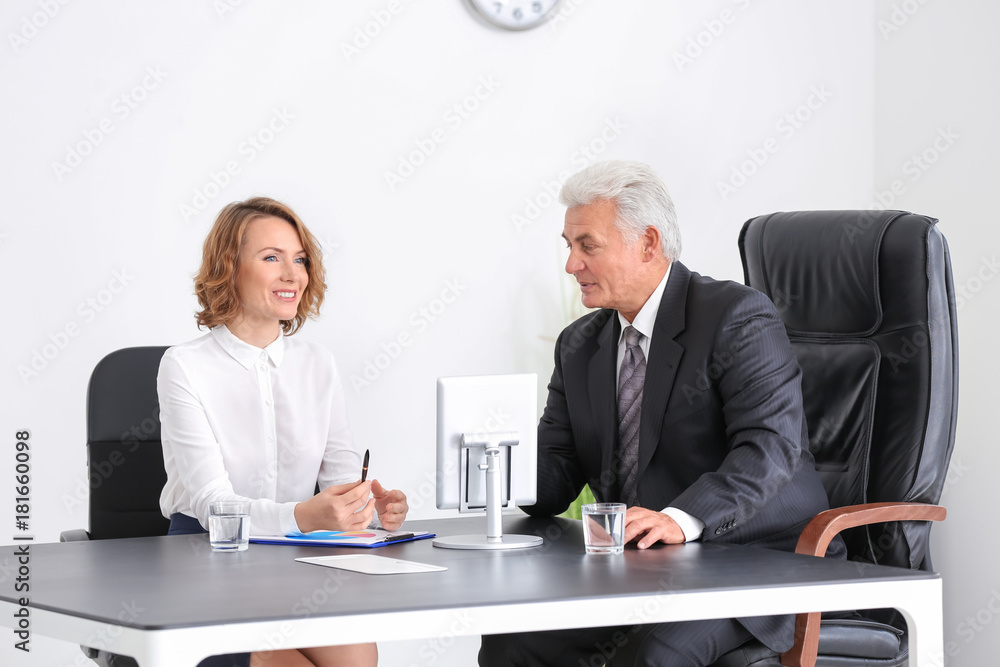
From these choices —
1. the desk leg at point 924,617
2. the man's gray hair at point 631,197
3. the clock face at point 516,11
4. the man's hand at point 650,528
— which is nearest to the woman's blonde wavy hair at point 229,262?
the man's gray hair at point 631,197

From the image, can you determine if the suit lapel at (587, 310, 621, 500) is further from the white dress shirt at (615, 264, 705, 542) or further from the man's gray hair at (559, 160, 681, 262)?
the man's gray hair at (559, 160, 681, 262)

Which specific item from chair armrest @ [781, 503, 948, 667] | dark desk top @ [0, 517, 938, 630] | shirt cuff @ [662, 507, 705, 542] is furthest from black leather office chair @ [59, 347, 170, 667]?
chair armrest @ [781, 503, 948, 667]

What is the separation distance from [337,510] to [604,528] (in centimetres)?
50

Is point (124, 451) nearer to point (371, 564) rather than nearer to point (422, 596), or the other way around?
point (371, 564)

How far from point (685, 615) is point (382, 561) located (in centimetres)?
51

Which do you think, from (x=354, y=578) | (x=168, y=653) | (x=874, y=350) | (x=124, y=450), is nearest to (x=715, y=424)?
(x=874, y=350)

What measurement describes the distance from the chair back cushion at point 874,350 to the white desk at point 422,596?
72 cm

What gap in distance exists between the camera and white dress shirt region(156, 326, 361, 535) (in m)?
2.04

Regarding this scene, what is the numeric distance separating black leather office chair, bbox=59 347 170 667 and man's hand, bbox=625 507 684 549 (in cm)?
121

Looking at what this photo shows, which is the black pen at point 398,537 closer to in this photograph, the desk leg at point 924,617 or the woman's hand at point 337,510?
the woman's hand at point 337,510

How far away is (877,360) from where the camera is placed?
2.27m

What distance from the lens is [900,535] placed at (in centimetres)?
211

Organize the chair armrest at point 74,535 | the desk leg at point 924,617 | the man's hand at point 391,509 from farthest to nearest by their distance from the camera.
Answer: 1. the chair armrest at point 74,535
2. the man's hand at point 391,509
3. the desk leg at point 924,617

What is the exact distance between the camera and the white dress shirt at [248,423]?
2.04 m
